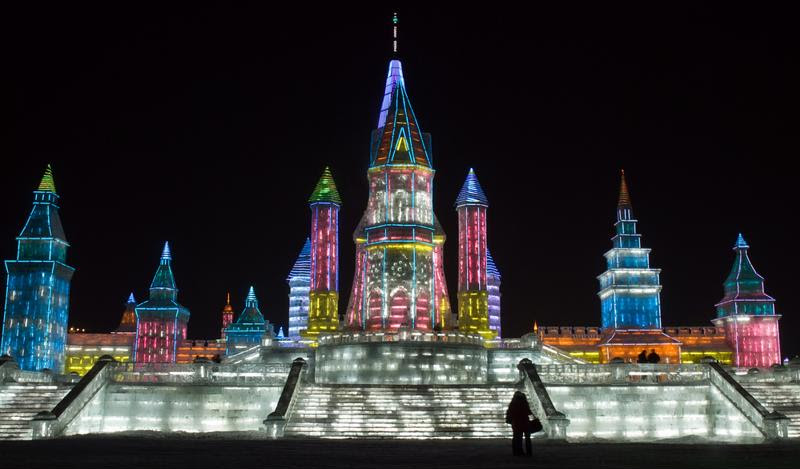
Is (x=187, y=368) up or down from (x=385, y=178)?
down

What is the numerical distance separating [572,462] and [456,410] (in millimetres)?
16306

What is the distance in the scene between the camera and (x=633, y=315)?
251 feet

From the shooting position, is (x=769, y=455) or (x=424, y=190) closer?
(x=769, y=455)

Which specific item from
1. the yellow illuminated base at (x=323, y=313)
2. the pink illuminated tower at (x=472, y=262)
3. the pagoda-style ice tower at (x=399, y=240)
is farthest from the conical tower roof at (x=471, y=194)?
the yellow illuminated base at (x=323, y=313)

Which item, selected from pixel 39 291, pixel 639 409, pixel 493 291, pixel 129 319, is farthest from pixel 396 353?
pixel 129 319

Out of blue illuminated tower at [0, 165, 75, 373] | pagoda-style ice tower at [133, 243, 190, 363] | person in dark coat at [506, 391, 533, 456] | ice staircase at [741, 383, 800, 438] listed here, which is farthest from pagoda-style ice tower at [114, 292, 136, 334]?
person in dark coat at [506, 391, 533, 456]

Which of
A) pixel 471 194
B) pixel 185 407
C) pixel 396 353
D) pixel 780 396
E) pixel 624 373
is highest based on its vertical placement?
pixel 471 194

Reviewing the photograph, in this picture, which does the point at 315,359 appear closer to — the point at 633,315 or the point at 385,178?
the point at 385,178

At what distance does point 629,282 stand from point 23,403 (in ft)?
178

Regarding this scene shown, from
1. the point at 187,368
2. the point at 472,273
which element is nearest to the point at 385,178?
the point at 472,273

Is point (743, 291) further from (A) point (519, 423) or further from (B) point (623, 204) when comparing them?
(A) point (519, 423)

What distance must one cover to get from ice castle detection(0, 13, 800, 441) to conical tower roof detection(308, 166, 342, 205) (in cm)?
15

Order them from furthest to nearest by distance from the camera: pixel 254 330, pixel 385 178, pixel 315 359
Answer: pixel 254 330 < pixel 385 178 < pixel 315 359

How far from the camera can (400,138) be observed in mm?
55281
